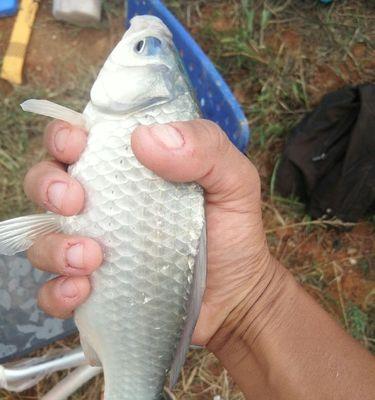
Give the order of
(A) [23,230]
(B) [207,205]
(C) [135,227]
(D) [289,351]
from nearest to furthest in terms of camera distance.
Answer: (C) [135,227], (A) [23,230], (B) [207,205], (D) [289,351]

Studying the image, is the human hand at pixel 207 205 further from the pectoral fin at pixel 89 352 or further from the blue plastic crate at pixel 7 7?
the blue plastic crate at pixel 7 7

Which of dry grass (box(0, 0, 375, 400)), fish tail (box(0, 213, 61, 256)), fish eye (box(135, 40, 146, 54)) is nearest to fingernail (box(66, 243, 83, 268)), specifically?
fish tail (box(0, 213, 61, 256))

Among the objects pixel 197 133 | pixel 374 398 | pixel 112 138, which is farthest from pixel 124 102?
pixel 374 398

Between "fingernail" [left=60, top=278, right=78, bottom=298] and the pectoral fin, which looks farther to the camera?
the pectoral fin

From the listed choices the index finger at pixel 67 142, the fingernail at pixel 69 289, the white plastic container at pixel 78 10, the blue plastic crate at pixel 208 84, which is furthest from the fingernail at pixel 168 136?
the white plastic container at pixel 78 10

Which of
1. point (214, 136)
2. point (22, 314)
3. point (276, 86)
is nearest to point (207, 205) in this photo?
point (214, 136)

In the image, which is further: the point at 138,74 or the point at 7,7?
the point at 7,7

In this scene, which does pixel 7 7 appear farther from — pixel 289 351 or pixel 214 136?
pixel 289 351

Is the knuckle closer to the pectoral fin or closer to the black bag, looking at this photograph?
the pectoral fin
